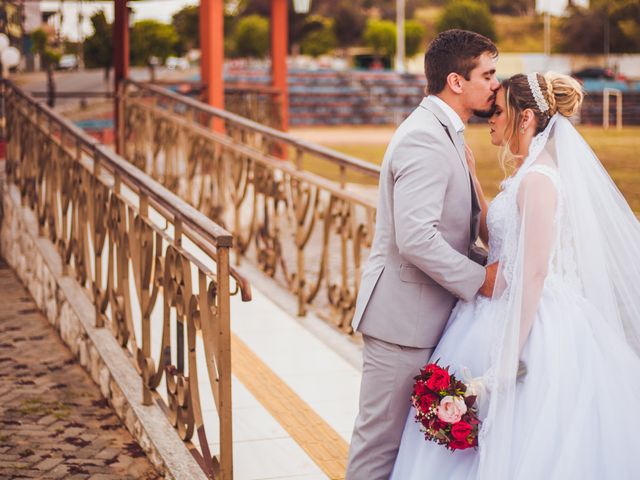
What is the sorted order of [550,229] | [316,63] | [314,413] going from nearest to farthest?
[550,229] → [314,413] → [316,63]

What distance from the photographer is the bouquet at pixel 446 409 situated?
289cm

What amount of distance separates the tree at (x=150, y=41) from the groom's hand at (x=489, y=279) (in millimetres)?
33166

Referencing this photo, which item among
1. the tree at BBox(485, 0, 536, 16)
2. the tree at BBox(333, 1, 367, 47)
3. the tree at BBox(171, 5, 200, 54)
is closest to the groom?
the tree at BBox(171, 5, 200, 54)

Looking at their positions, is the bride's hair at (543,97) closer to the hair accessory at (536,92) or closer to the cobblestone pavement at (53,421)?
the hair accessory at (536,92)

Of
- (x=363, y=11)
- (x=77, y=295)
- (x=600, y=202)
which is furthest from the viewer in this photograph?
(x=363, y=11)

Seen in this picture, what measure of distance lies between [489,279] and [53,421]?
2995 mm

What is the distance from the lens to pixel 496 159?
68.0 ft

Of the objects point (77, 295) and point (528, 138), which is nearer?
point (528, 138)


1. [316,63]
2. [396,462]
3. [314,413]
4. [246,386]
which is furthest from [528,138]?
[316,63]

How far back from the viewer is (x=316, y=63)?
57.0 meters

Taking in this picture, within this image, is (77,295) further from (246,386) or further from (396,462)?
(396,462)

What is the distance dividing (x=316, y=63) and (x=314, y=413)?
53.4m

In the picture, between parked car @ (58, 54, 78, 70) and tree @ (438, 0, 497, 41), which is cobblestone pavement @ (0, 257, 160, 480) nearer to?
parked car @ (58, 54, 78, 70)

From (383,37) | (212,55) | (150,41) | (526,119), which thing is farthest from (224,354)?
(383,37)
